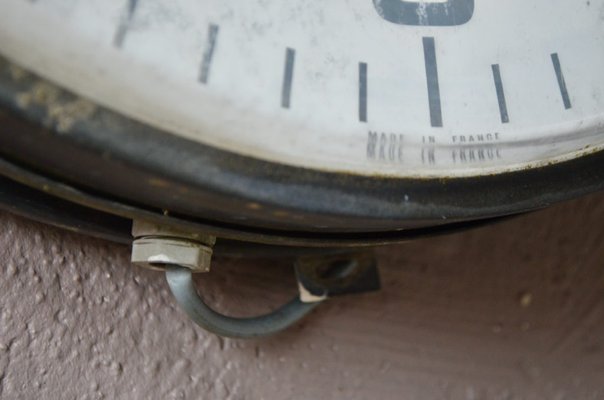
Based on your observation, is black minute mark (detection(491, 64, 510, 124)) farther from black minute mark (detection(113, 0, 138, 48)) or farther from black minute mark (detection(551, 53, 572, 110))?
black minute mark (detection(113, 0, 138, 48))

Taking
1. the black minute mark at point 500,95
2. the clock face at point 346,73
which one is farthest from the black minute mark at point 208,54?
the black minute mark at point 500,95

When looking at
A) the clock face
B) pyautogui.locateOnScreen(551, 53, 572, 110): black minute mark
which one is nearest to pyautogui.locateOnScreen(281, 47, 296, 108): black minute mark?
the clock face

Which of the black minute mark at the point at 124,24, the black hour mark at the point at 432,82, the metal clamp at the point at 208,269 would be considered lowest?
the metal clamp at the point at 208,269

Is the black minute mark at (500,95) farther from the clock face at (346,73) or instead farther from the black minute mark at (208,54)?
the black minute mark at (208,54)

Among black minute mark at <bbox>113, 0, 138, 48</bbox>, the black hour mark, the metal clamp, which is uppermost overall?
the black hour mark

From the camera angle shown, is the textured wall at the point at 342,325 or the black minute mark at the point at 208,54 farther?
the textured wall at the point at 342,325

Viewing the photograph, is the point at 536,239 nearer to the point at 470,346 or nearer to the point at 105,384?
the point at 470,346
